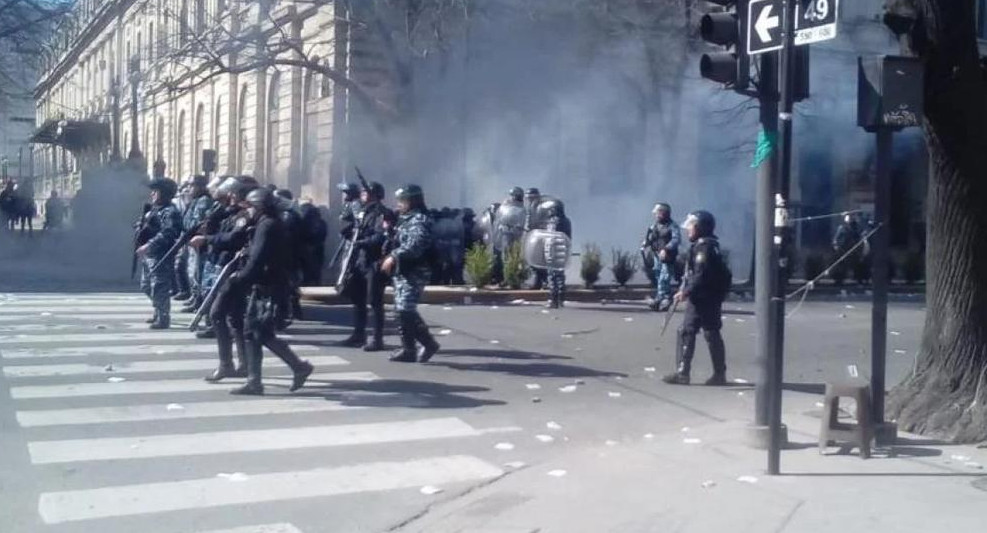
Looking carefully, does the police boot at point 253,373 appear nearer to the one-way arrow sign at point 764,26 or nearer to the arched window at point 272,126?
the one-way arrow sign at point 764,26

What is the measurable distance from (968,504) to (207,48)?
891 inches

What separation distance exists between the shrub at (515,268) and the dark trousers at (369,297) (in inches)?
258

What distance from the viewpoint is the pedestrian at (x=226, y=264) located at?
11023mm

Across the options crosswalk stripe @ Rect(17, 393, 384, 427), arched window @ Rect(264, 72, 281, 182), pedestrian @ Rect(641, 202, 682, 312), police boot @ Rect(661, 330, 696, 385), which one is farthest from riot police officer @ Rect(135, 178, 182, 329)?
arched window @ Rect(264, 72, 281, 182)

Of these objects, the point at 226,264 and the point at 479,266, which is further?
the point at 479,266

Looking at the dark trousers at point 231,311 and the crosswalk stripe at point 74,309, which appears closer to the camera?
the dark trousers at point 231,311

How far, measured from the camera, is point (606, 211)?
33375 millimetres

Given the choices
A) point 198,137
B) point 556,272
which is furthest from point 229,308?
point 198,137

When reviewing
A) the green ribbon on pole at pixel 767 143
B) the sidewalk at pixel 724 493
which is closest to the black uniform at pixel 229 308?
the sidewalk at pixel 724 493

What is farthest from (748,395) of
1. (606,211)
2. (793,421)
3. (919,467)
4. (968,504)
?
(606,211)

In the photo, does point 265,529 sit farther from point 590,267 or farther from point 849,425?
point 590,267

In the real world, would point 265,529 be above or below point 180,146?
below

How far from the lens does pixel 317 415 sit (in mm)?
10227

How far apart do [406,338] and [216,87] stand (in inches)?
1197
